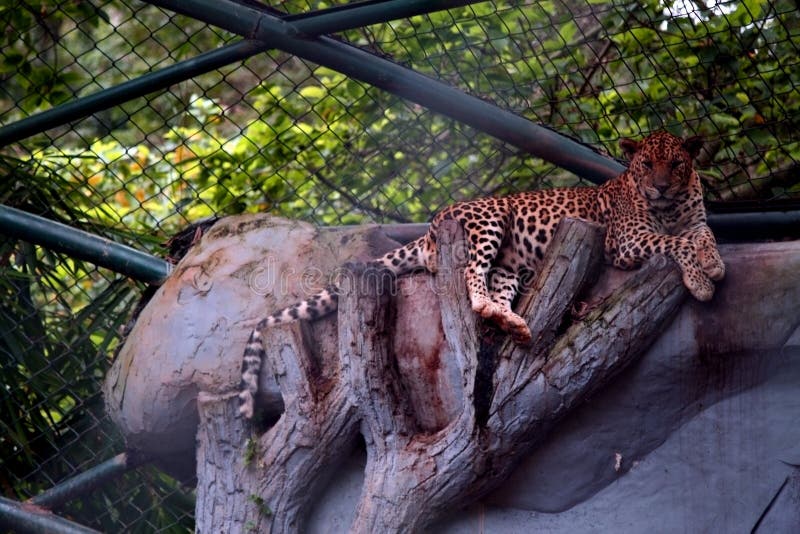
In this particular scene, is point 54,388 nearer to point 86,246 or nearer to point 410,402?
point 86,246

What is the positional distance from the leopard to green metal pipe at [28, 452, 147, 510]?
1.01m

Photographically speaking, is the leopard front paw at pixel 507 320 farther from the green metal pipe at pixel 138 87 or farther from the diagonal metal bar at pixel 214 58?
the green metal pipe at pixel 138 87

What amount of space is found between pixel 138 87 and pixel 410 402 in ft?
6.98

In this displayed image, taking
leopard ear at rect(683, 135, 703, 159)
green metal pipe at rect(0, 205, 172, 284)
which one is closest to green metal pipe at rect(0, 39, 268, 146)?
green metal pipe at rect(0, 205, 172, 284)

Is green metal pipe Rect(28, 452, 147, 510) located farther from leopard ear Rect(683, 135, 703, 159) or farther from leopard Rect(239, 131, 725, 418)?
leopard ear Rect(683, 135, 703, 159)

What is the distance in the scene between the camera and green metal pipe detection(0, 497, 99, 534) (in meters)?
5.26

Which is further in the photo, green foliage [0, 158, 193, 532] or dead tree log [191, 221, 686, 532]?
green foliage [0, 158, 193, 532]

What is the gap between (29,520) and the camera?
532cm

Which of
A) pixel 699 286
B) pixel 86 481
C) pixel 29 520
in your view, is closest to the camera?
pixel 699 286

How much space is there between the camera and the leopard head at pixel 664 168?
5242 mm

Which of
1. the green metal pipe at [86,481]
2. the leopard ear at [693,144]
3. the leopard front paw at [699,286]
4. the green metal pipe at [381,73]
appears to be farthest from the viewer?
the green metal pipe at [86,481]

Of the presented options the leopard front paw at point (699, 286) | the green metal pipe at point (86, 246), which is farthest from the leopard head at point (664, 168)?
the green metal pipe at point (86, 246)

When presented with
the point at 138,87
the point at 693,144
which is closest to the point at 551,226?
the point at 693,144

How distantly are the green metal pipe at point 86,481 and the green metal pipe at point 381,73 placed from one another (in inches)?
87.3
